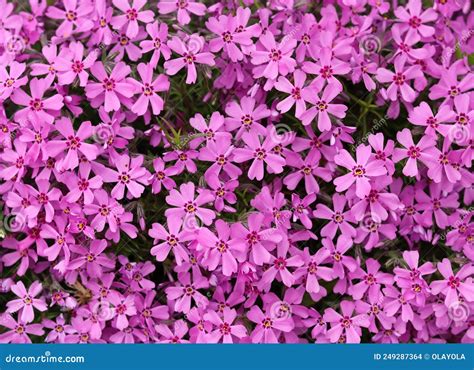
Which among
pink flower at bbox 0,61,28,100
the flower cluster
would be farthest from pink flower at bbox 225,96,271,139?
pink flower at bbox 0,61,28,100

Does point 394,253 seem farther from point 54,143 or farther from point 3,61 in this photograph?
→ point 3,61

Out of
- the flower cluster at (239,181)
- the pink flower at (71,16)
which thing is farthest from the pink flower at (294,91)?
the pink flower at (71,16)

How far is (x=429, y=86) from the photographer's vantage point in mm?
2135

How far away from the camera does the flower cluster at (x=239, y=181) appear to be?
1.98 metres

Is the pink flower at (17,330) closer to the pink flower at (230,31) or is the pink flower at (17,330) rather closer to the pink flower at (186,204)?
the pink flower at (186,204)

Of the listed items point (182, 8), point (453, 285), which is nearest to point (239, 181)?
point (182, 8)

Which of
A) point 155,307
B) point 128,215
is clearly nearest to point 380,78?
point 128,215

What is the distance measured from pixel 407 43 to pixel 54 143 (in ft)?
4.07

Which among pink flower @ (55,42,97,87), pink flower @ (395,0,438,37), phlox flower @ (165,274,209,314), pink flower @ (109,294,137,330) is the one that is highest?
pink flower @ (395,0,438,37)

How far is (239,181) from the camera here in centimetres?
210

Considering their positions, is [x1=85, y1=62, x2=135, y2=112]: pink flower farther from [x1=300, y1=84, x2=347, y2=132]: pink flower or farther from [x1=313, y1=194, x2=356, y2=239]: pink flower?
[x1=313, y1=194, x2=356, y2=239]: pink flower

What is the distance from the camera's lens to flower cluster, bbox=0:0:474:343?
198 cm

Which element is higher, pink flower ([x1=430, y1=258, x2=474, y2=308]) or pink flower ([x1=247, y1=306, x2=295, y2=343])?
pink flower ([x1=430, y1=258, x2=474, y2=308])

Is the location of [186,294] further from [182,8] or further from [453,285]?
[182,8]
